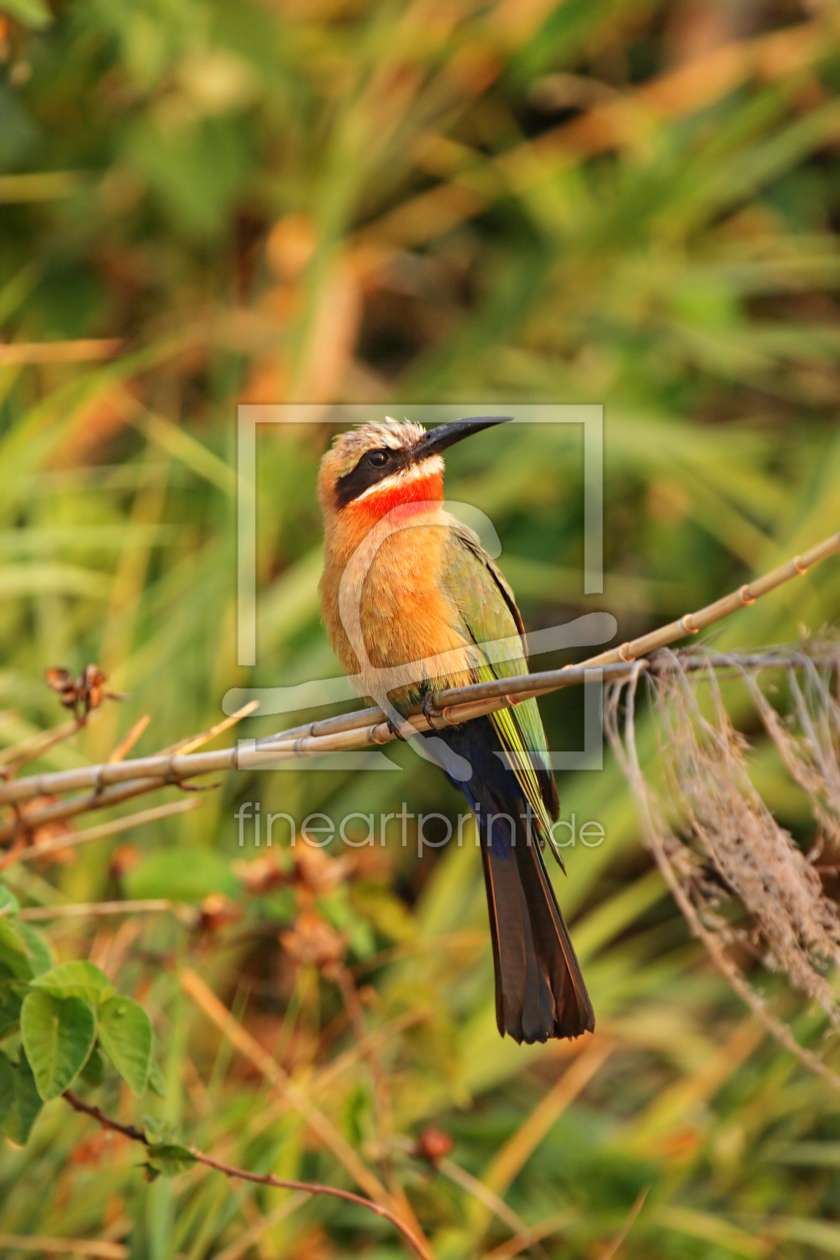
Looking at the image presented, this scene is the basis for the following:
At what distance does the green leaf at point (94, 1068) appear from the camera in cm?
167

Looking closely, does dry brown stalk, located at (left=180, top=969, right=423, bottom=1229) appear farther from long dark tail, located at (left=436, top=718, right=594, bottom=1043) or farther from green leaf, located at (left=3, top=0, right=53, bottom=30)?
green leaf, located at (left=3, top=0, right=53, bottom=30)

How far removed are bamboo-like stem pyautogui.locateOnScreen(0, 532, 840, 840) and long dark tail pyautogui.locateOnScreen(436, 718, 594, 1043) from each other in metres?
0.23

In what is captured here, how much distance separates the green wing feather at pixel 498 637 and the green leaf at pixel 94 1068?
2.43 feet

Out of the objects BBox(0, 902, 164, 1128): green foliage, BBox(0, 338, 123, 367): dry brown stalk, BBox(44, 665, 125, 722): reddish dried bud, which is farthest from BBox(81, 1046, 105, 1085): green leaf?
BBox(0, 338, 123, 367): dry brown stalk

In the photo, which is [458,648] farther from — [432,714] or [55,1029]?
[55,1029]

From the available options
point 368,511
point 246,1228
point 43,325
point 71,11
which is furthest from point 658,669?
point 43,325

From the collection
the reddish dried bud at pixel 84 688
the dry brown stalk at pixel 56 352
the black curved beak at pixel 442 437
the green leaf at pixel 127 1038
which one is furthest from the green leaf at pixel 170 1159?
the dry brown stalk at pixel 56 352

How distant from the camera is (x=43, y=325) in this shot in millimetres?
3832

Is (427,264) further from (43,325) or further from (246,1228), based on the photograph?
(246,1228)

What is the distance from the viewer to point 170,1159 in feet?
5.49

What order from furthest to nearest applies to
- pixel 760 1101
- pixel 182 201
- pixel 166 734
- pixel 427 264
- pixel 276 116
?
pixel 427 264, pixel 276 116, pixel 182 201, pixel 166 734, pixel 760 1101

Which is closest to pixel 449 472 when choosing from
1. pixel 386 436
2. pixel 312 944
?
pixel 386 436

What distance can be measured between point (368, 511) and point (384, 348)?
2462 mm

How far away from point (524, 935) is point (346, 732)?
1.51 feet
